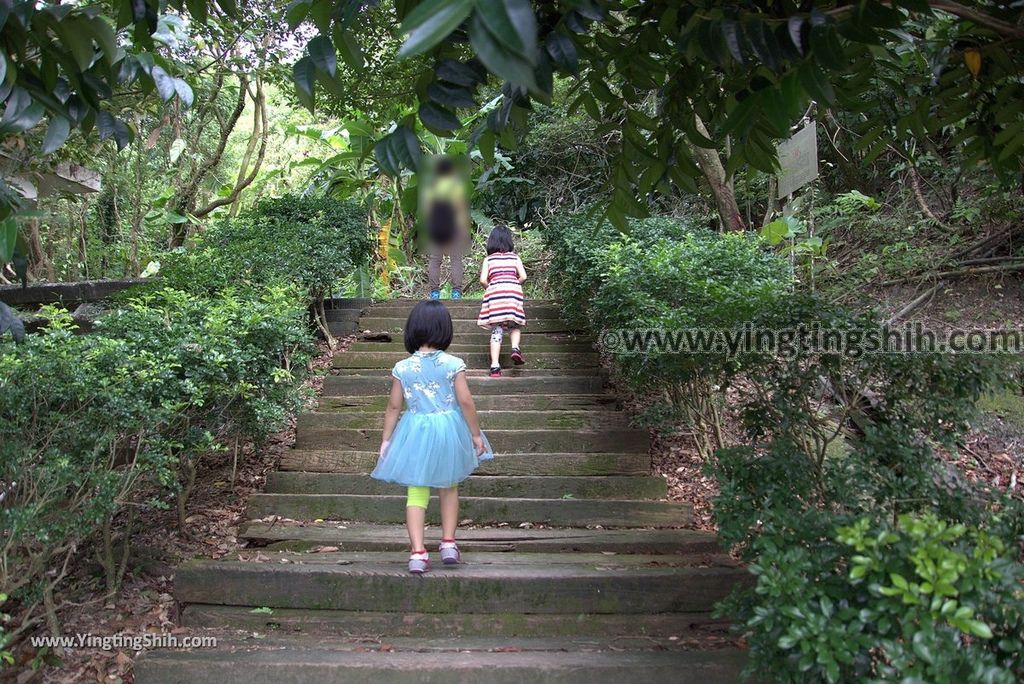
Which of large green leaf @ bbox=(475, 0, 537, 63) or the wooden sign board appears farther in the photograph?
the wooden sign board

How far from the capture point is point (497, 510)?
14.2 ft

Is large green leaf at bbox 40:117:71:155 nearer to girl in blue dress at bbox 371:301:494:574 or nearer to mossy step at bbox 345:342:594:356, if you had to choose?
girl in blue dress at bbox 371:301:494:574

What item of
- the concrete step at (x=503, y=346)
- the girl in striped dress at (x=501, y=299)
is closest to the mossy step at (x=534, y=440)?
the girl in striped dress at (x=501, y=299)

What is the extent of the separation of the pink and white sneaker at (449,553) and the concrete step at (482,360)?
10.2 ft

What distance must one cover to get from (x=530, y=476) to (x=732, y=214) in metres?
4.05

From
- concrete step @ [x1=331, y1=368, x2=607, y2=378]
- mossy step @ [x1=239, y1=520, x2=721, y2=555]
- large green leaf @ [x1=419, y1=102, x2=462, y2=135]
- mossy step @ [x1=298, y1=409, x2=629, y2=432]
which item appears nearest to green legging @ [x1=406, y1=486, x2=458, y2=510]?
mossy step @ [x1=239, y1=520, x2=721, y2=555]

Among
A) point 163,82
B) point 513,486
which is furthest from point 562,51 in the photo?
point 513,486

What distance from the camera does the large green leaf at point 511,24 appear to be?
1.01 m

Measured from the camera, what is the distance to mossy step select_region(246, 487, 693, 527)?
13.9ft

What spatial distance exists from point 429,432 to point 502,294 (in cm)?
299

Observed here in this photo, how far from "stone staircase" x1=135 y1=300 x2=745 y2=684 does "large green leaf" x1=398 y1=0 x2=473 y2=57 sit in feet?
8.20

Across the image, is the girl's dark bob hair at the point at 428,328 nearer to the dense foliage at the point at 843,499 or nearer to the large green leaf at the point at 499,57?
the dense foliage at the point at 843,499

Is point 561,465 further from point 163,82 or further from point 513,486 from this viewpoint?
point 163,82

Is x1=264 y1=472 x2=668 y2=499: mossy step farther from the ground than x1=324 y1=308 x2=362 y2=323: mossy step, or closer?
closer
